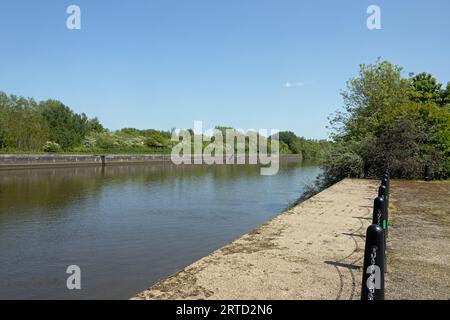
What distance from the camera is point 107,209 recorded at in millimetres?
18250

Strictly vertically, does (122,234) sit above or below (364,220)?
below

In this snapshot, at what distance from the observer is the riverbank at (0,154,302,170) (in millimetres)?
41625

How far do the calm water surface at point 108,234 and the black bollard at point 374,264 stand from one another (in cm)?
538

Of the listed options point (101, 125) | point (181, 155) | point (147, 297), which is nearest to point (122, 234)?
point (147, 297)

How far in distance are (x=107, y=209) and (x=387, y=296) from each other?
1574 cm

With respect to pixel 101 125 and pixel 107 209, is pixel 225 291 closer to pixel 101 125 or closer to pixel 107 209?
pixel 107 209

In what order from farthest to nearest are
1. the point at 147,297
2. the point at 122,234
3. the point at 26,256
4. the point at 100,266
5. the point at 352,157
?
the point at 352,157 → the point at 122,234 → the point at 26,256 → the point at 100,266 → the point at 147,297

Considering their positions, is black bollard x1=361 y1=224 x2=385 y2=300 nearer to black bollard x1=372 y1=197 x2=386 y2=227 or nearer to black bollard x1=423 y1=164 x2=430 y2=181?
black bollard x1=372 y1=197 x2=386 y2=227

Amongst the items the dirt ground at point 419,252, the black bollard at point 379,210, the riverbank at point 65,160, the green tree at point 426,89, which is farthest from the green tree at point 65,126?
the black bollard at point 379,210

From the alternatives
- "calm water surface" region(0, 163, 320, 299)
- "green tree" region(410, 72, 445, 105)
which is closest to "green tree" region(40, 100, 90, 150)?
"calm water surface" region(0, 163, 320, 299)

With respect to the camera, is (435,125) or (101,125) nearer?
(435,125)

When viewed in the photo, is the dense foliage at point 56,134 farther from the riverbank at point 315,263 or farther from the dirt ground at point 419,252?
the riverbank at point 315,263

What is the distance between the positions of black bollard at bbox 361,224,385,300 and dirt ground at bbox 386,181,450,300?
77cm

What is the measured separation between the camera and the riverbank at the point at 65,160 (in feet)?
137
